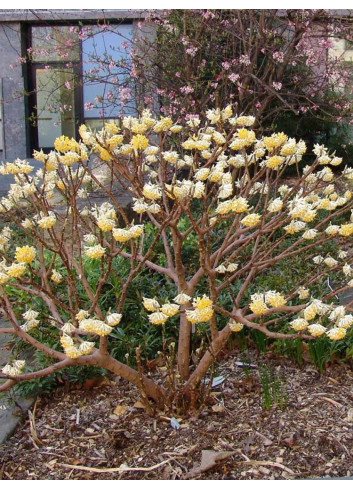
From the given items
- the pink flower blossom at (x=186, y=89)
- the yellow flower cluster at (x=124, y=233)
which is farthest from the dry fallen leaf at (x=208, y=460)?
the pink flower blossom at (x=186, y=89)

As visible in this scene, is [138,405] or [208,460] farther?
[138,405]

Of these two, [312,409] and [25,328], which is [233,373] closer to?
[312,409]

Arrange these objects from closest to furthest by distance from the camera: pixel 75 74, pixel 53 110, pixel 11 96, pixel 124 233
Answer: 1. pixel 124 233
2. pixel 75 74
3. pixel 53 110
4. pixel 11 96

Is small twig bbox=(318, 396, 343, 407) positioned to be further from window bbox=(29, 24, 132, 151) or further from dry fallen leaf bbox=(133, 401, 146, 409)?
window bbox=(29, 24, 132, 151)

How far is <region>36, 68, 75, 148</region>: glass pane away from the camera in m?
6.44

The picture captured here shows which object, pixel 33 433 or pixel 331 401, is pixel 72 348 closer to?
pixel 33 433

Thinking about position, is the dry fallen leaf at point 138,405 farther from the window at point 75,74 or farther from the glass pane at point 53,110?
the glass pane at point 53,110

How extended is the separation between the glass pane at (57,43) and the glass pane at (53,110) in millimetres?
217

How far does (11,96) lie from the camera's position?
278 inches

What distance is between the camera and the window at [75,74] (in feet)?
17.8

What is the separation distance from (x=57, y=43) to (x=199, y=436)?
5.44 metres

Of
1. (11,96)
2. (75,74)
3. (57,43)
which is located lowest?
(11,96)

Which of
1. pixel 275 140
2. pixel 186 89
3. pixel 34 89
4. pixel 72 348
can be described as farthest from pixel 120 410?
pixel 34 89

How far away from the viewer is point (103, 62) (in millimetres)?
5188
